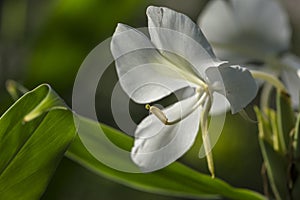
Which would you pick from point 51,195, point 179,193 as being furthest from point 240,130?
point 179,193

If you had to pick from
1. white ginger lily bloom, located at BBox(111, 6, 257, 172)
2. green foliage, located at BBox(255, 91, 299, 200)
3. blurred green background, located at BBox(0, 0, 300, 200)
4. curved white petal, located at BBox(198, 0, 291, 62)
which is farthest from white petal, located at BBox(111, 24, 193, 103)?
blurred green background, located at BBox(0, 0, 300, 200)

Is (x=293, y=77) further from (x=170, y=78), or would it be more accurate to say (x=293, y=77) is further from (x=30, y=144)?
(x=30, y=144)

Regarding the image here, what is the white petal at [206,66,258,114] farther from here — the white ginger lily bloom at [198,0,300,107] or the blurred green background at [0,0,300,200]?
the blurred green background at [0,0,300,200]

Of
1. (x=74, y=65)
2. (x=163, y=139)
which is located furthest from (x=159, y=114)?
(x=74, y=65)

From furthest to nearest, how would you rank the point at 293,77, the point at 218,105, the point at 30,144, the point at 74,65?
1. the point at 74,65
2. the point at 293,77
3. the point at 218,105
4. the point at 30,144

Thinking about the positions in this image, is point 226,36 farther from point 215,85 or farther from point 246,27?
point 215,85
